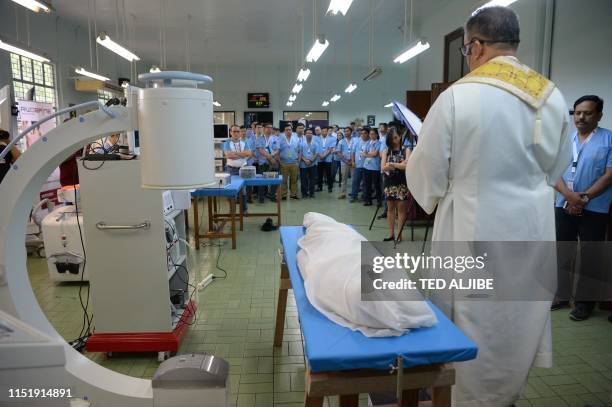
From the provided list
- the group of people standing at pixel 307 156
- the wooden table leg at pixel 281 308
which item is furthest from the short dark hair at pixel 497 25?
the group of people standing at pixel 307 156

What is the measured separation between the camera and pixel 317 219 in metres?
2.30

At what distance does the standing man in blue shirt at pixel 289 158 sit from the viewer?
911 cm

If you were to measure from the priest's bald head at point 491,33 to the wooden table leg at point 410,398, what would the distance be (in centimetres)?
131

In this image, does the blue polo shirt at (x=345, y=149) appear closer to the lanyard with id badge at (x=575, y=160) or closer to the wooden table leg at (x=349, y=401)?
the lanyard with id badge at (x=575, y=160)

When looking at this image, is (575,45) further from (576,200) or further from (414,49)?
(576,200)

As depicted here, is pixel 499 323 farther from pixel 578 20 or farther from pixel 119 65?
pixel 119 65

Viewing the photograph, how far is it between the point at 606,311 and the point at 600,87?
2377mm

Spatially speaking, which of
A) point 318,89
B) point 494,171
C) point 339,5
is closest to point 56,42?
point 339,5

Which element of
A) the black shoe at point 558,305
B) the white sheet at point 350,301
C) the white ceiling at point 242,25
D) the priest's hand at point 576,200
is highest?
the white ceiling at point 242,25

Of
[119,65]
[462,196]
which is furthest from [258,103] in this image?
[462,196]

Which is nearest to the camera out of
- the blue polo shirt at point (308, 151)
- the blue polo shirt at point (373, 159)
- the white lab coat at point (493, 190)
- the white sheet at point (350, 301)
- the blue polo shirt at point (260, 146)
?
the white sheet at point (350, 301)

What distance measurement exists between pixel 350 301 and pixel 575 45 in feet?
16.3

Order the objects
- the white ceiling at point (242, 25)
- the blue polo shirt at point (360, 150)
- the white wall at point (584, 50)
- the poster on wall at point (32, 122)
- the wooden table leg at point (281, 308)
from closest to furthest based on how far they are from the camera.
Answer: the wooden table leg at point (281, 308) → the white wall at point (584, 50) → the poster on wall at point (32, 122) → the white ceiling at point (242, 25) → the blue polo shirt at point (360, 150)

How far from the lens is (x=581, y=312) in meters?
3.28
